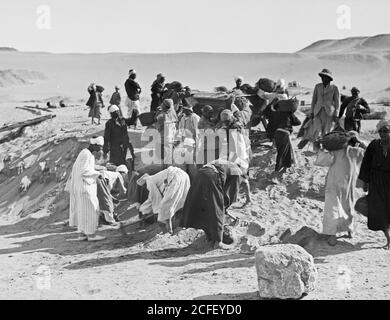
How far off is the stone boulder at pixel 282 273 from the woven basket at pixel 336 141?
7.73ft

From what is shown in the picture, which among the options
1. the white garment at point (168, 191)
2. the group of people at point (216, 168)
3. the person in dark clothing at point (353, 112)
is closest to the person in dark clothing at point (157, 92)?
the group of people at point (216, 168)

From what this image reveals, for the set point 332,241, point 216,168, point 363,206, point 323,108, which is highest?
point 323,108

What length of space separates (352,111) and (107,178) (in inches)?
196

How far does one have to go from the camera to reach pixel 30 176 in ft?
50.9

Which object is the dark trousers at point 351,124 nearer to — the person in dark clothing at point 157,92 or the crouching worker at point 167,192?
the crouching worker at point 167,192

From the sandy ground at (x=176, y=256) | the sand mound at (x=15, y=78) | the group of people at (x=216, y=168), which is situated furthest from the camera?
the sand mound at (x=15, y=78)

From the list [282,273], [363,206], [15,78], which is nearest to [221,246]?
[363,206]

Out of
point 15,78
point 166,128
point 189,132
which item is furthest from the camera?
point 15,78

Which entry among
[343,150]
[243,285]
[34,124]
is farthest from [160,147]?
[34,124]

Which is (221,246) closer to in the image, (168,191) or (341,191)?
(168,191)

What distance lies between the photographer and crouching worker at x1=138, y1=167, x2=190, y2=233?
33.5 feet

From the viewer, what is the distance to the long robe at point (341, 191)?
9750 millimetres

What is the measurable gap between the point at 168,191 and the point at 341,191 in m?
2.46

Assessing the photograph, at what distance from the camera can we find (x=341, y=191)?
979 cm
